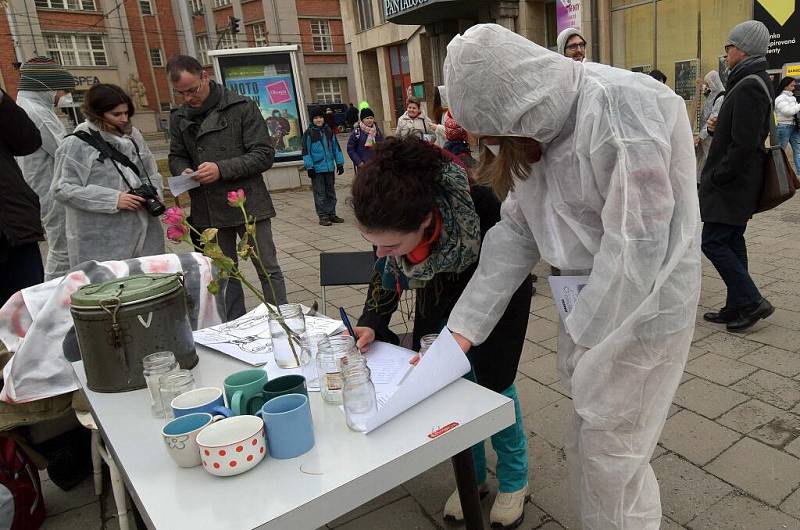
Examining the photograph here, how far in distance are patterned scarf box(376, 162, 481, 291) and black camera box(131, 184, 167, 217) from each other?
195cm

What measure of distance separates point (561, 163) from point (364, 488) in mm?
795

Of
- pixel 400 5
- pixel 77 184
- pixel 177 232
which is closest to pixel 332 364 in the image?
pixel 177 232

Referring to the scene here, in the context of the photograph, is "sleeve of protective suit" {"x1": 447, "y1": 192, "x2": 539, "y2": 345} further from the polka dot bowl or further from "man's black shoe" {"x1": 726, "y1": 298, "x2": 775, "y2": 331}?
"man's black shoe" {"x1": 726, "y1": 298, "x2": 775, "y2": 331}

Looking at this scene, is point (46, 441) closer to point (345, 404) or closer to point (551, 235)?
point (345, 404)

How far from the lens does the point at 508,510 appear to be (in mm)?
1897

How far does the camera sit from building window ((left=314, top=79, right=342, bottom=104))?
116 feet

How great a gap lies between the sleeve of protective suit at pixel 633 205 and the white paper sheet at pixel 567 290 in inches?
4.8

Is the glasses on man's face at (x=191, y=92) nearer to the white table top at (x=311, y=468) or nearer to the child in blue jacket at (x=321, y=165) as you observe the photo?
the white table top at (x=311, y=468)

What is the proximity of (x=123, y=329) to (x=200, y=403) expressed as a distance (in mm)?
378

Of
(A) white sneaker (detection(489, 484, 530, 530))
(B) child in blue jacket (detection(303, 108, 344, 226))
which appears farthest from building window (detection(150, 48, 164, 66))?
(A) white sneaker (detection(489, 484, 530, 530))

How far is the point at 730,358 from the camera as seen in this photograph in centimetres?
291

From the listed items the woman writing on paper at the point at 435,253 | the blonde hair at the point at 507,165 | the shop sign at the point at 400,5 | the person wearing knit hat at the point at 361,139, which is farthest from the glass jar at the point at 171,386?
the shop sign at the point at 400,5

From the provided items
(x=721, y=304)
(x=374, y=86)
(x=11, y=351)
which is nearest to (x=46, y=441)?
(x=11, y=351)

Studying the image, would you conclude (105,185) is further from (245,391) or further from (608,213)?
(608,213)
